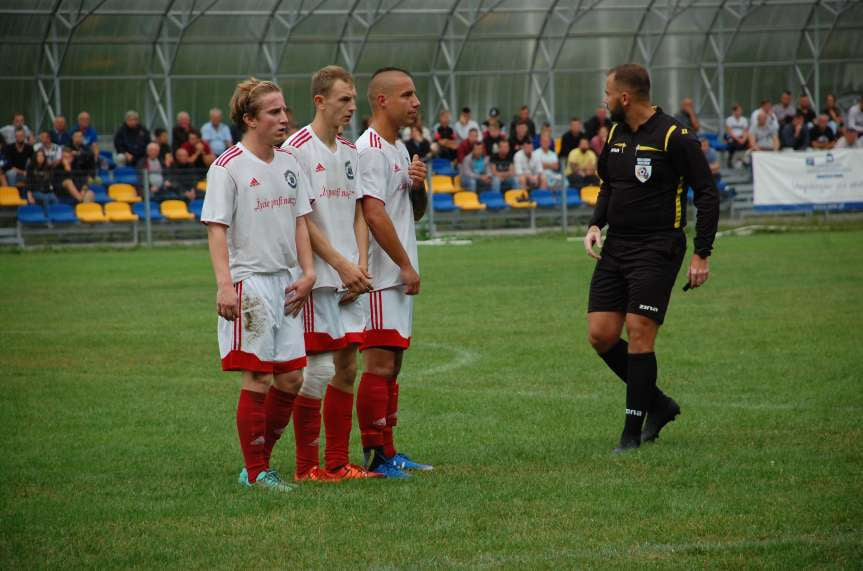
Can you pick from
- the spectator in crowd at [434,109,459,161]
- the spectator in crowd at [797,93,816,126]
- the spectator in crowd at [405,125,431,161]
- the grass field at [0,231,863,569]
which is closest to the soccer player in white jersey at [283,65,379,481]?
the grass field at [0,231,863,569]

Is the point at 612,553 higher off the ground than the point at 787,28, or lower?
lower

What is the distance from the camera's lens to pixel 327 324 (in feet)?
22.0

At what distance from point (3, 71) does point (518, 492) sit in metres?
28.2

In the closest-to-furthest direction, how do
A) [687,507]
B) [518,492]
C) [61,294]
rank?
[687,507], [518,492], [61,294]

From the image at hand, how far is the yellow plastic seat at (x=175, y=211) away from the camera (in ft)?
87.7

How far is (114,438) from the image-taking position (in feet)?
26.5

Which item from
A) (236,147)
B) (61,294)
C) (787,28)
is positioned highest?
(787,28)

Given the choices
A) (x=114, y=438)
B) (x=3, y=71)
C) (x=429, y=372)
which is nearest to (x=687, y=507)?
(x=114, y=438)

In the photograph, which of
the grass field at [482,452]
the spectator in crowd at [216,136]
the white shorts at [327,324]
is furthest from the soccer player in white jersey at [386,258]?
the spectator in crowd at [216,136]

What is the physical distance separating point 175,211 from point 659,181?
2029 centimetres

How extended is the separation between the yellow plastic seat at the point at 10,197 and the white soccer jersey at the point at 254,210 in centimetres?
1999

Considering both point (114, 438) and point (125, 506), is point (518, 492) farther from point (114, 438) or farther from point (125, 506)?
point (114, 438)

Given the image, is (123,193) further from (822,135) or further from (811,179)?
(822,135)

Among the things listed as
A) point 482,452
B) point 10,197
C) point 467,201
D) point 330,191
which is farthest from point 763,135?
point 330,191
